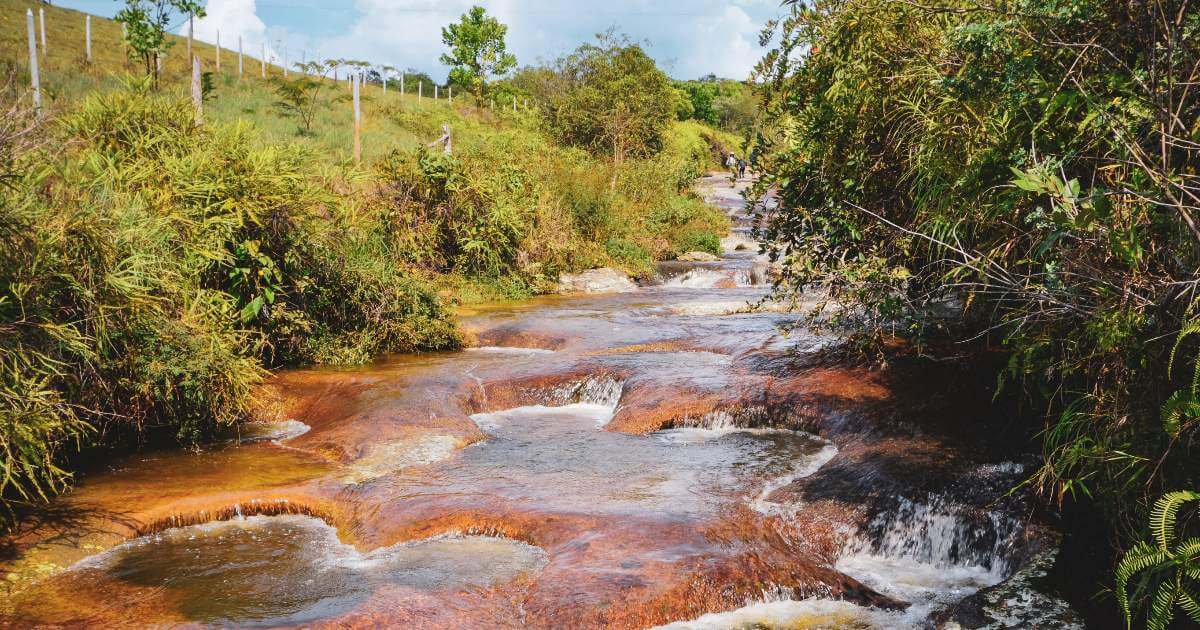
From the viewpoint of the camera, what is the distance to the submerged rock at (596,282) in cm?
1930

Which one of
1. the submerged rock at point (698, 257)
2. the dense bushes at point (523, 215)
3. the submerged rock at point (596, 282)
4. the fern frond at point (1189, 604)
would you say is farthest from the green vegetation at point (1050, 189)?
the submerged rock at point (698, 257)

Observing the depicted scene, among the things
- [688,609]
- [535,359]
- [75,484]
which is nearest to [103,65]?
[535,359]

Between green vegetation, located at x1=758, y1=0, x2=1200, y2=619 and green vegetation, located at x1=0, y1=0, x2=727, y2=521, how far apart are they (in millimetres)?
5587

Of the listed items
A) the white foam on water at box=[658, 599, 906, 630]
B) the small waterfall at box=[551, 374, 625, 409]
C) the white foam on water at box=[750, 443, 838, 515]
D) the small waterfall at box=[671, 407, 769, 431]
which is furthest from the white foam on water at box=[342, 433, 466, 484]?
the white foam on water at box=[658, 599, 906, 630]

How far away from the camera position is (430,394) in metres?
9.56

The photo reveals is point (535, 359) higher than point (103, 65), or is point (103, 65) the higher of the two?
point (103, 65)

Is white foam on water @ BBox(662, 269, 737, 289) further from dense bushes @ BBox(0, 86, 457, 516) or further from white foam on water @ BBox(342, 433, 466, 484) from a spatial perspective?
white foam on water @ BBox(342, 433, 466, 484)

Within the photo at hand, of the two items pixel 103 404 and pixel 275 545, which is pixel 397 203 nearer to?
pixel 103 404

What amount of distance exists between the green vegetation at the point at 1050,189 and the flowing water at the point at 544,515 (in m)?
1.13

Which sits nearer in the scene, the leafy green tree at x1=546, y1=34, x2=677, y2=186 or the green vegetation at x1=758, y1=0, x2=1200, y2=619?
the green vegetation at x1=758, y1=0, x2=1200, y2=619

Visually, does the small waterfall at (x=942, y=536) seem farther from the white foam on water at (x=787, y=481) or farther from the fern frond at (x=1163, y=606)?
the fern frond at (x=1163, y=606)

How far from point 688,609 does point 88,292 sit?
4.84 meters

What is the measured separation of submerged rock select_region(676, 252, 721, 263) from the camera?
926 inches

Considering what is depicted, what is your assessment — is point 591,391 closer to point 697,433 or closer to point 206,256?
point 697,433
